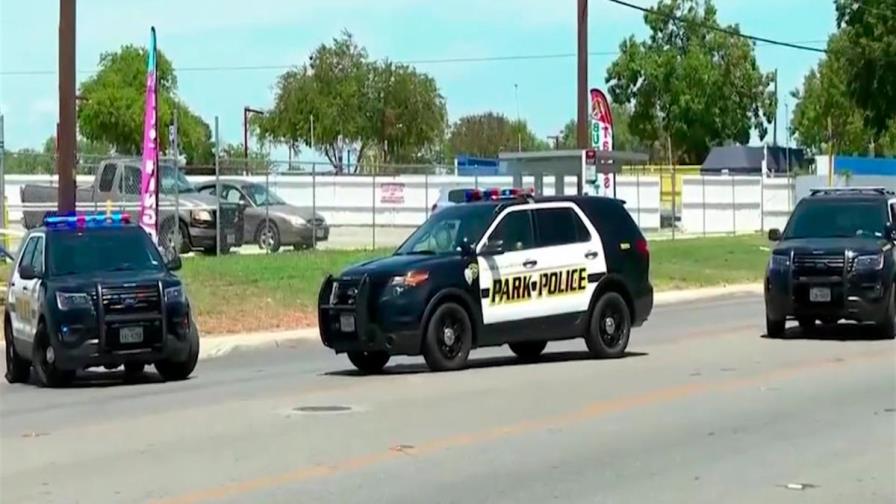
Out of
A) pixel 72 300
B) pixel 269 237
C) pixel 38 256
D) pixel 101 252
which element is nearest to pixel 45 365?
pixel 72 300

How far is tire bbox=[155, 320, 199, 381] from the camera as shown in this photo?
1719cm

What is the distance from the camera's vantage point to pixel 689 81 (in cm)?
8888

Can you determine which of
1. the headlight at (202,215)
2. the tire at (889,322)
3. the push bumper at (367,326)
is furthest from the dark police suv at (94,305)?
the headlight at (202,215)

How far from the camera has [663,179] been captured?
2472 inches

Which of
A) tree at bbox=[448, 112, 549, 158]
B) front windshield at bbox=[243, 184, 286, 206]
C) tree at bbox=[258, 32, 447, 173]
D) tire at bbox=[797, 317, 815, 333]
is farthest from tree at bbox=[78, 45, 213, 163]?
tire at bbox=[797, 317, 815, 333]

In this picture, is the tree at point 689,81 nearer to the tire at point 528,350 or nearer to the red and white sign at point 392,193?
the red and white sign at point 392,193

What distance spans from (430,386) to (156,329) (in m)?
3.17

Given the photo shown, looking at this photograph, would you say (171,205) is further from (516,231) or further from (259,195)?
(516,231)

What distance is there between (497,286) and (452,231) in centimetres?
82

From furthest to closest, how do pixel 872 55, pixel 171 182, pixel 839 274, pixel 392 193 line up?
pixel 872 55 < pixel 392 193 < pixel 171 182 < pixel 839 274

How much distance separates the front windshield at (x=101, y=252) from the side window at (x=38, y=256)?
0.41ft

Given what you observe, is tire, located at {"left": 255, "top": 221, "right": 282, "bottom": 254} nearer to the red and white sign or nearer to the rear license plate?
the red and white sign

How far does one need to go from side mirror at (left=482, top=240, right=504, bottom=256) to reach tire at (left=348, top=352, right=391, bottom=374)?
1.59 m

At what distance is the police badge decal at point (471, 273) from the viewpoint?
17.0 meters
